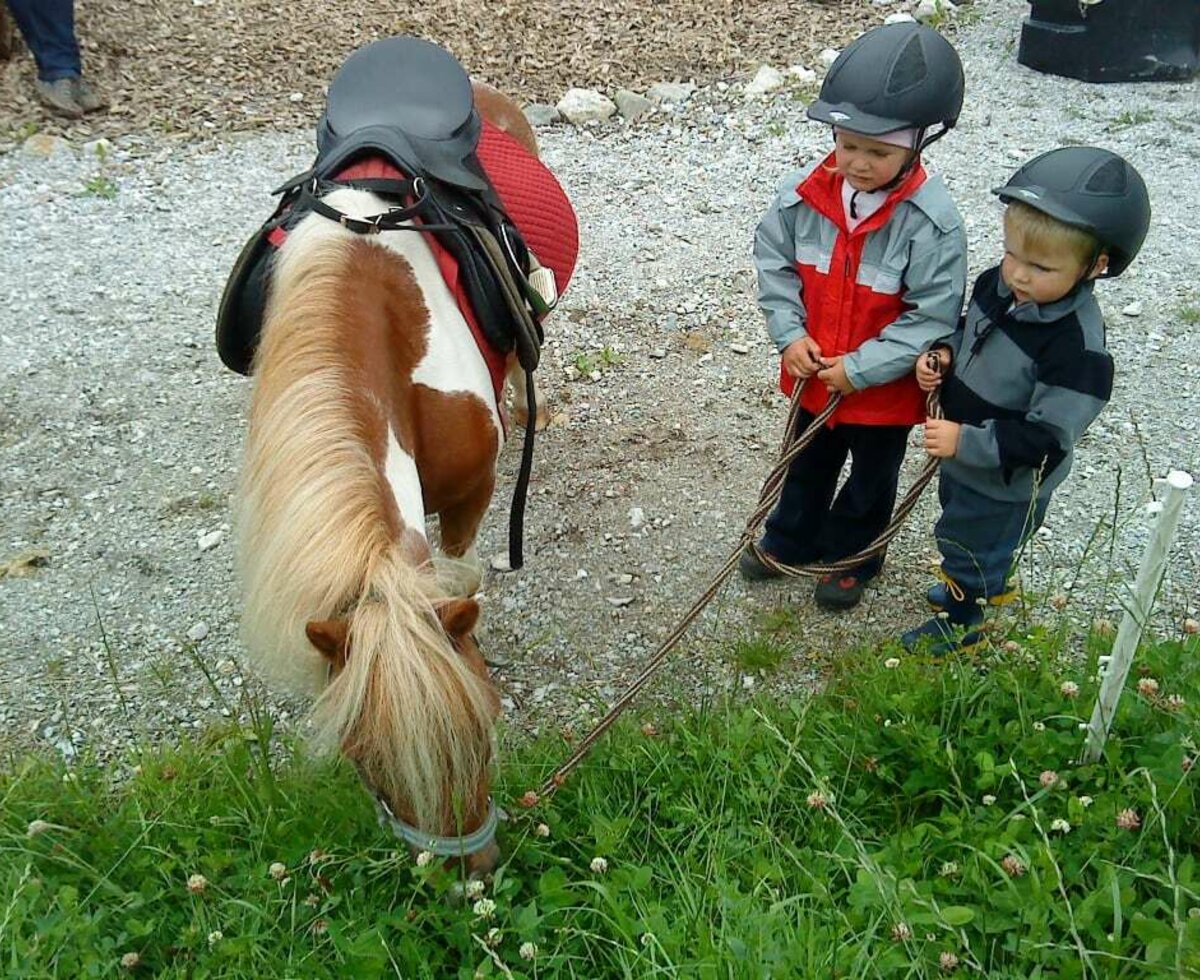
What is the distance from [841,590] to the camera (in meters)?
2.82

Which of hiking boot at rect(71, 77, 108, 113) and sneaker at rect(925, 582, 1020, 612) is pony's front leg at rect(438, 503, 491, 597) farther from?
hiking boot at rect(71, 77, 108, 113)

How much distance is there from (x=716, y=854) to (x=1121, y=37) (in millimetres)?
5356

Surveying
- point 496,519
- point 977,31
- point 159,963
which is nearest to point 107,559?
point 496,519

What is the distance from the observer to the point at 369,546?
150 centimetres

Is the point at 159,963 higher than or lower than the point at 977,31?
lower

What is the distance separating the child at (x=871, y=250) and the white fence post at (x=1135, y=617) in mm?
687

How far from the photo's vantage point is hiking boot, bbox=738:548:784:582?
2.95m

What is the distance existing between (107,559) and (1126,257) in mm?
2903

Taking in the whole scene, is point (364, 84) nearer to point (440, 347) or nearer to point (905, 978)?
point (440, 347)

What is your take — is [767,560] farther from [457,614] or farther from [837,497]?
[457,614]

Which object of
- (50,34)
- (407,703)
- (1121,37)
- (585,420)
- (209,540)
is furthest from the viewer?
(1121,37)

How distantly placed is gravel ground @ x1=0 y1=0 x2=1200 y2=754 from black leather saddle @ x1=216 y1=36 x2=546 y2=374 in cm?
90

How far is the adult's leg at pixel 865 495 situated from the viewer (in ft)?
8.25

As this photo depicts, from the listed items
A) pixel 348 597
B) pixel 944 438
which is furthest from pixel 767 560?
pixel 348 597
